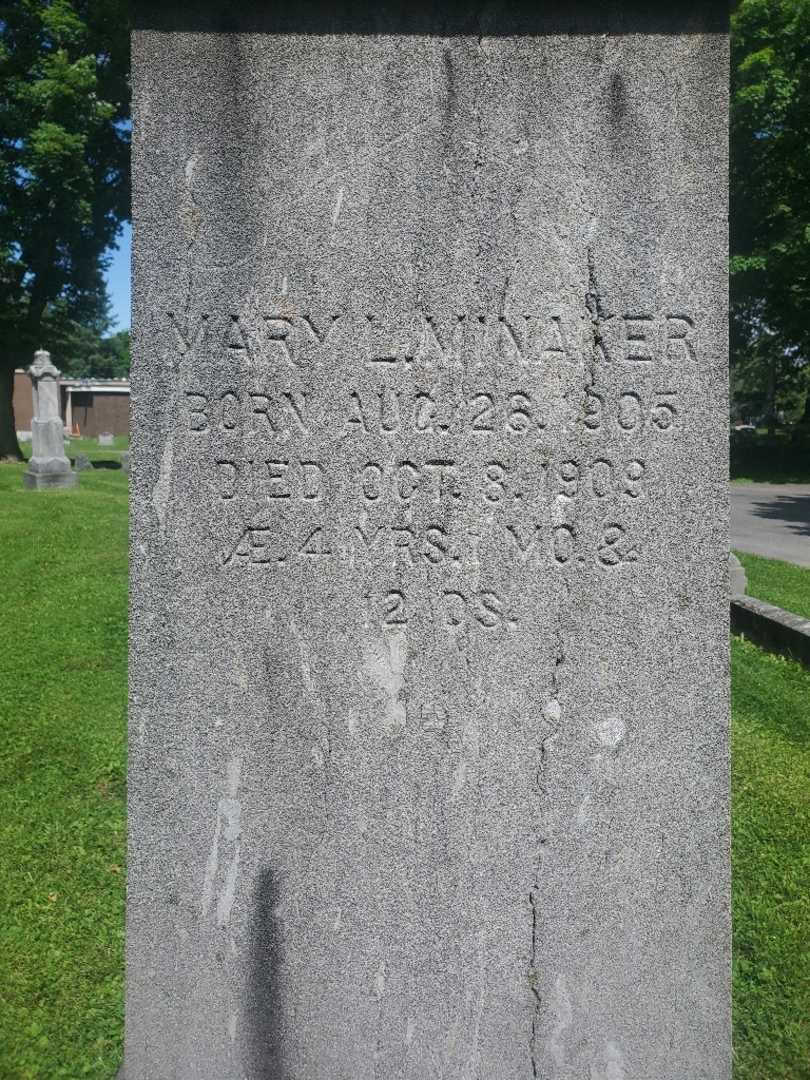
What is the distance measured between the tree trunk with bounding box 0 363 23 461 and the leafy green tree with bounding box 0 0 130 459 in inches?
1.5

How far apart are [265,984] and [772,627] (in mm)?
6497

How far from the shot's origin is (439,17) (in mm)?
2297

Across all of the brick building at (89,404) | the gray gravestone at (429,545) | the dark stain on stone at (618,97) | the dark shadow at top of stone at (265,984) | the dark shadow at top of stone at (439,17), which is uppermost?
the brick building at (89,404)

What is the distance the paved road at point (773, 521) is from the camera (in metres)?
14.2

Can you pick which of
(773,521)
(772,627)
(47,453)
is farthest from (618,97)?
(47,453)

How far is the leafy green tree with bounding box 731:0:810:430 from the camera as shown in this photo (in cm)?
2516

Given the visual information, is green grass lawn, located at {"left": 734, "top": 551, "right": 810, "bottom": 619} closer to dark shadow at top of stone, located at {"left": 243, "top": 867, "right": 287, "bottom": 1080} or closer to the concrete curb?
the concrete curb

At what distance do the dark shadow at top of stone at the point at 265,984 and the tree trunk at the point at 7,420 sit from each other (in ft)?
97.6

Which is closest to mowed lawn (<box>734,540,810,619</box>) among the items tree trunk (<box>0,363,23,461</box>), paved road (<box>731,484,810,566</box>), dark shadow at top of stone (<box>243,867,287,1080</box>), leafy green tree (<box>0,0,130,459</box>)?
paved road (<box>731,484,810,566</box>)

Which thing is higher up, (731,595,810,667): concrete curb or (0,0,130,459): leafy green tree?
(0,0,130,459): leafy green tree

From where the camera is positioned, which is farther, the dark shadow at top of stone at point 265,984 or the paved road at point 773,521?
the paved road at point 773,521

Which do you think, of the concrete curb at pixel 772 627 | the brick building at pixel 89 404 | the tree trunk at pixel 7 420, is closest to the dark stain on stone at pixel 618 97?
the concrete curb at pixel 772 627

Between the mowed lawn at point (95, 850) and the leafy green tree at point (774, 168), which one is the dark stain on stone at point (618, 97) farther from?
the leafy green tree at point (774, 168)

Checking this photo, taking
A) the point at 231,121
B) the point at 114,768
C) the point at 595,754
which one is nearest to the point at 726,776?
the point at 595,754
